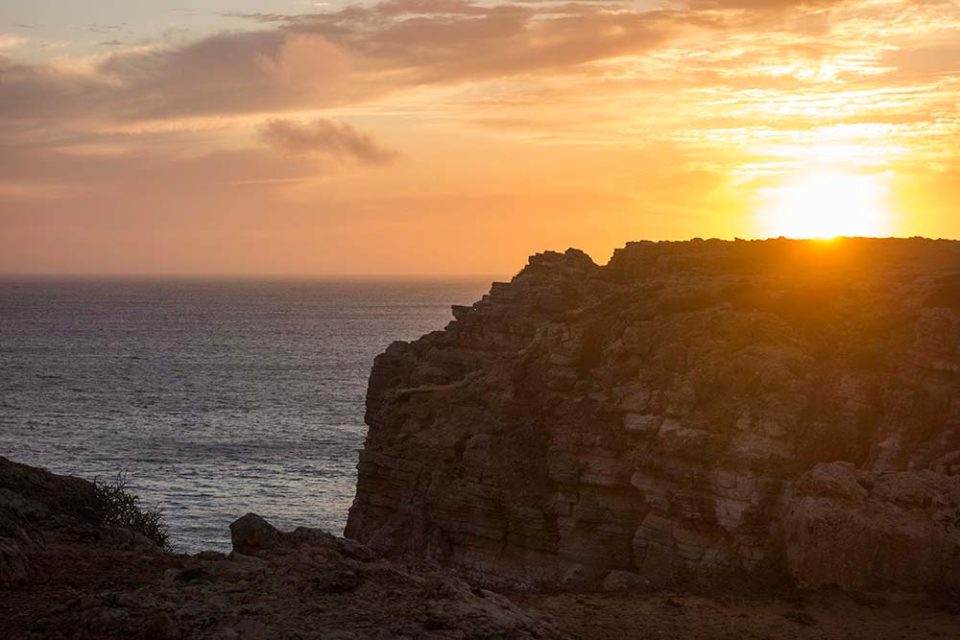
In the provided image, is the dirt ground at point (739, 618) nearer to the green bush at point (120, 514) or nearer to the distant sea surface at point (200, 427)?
the green bush at point (120, 514)

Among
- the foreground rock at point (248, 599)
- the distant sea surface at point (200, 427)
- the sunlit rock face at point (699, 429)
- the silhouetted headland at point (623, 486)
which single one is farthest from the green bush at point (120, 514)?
the distant sea surface at point (200, 427)

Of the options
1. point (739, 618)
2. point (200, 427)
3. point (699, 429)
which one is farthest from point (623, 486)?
point (200, 427)

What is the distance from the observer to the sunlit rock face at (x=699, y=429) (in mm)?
27922

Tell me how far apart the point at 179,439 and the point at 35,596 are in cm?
7723

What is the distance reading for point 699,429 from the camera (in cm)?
3656

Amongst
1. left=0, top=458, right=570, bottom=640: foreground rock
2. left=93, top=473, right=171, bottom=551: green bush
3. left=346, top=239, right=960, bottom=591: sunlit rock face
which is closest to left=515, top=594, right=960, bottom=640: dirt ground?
left=346, top=239, right=960, bottom=591: sunlit rock face

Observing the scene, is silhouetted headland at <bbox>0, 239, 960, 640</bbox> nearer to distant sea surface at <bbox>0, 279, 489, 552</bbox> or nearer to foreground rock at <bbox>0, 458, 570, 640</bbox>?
foreground rock at <bbox>0, 458, 570, 640</bbox>

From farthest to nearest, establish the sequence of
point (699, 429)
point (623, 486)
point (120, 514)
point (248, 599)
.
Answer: point (623, 486) < point (699, 429) < point (120, 514) < point (248, 599)

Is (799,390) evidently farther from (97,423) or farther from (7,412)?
(7,412)

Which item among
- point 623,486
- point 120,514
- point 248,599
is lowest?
point 120,514

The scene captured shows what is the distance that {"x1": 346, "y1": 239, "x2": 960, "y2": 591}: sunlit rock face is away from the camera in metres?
27.9

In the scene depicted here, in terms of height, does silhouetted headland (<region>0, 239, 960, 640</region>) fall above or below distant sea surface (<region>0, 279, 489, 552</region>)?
above

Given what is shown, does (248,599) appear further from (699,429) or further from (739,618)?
(699,429)

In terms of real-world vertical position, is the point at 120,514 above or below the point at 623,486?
below
